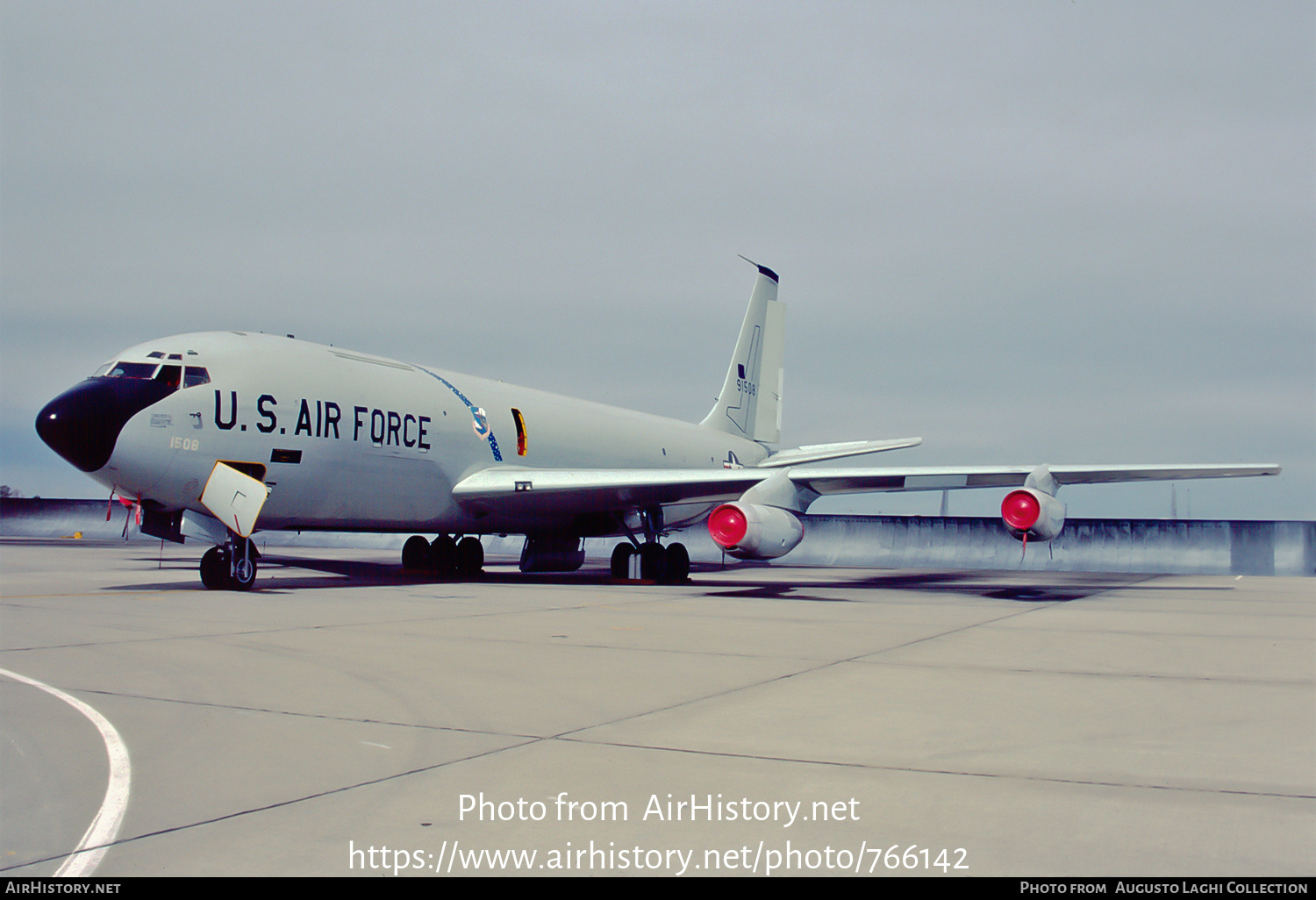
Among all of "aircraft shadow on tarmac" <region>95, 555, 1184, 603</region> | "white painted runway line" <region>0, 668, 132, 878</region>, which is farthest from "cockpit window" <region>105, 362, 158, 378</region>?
"white painted runway line" <region>0, 668, 132, 878</region>

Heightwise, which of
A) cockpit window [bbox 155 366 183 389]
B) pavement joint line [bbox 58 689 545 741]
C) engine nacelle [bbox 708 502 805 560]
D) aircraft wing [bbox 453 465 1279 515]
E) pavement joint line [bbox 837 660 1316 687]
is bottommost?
pavement joint line [bbox 837 660 1316 687]

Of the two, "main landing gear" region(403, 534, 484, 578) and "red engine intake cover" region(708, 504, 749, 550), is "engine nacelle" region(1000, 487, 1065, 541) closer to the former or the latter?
"red engine intake cover" region(708, 504, 749, 550)

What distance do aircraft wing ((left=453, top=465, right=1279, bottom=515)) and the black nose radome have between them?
6461 mm

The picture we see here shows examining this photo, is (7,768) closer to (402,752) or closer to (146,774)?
(146,774)

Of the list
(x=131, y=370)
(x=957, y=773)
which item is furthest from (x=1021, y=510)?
(x=131, y=370)

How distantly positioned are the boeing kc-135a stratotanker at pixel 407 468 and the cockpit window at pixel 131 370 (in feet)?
0.06

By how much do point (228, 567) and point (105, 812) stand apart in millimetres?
11723

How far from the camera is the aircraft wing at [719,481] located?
1759cm

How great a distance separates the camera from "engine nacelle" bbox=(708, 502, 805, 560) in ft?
55.0

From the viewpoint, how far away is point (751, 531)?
54.8 ft

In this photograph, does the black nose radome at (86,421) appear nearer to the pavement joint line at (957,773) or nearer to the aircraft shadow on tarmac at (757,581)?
the aircraft shadow on tarmac at (757,581)

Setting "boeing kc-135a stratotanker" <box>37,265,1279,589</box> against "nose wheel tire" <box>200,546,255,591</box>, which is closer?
"boeing kc-135a stratotanker" <box>37,265,1279,589</box>

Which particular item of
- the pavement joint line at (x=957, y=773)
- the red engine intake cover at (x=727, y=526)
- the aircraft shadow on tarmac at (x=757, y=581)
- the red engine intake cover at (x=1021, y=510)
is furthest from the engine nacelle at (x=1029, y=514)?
the pavement joint line at (x=957, y=773)

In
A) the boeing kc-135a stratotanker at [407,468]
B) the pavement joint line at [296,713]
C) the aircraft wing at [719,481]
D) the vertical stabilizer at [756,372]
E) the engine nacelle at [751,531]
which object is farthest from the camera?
the vertical stabilizer at [756,372]
